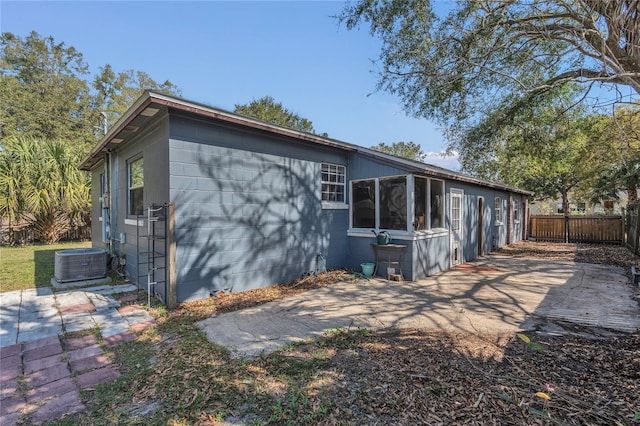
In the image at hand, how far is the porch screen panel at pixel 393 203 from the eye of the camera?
7496 mm

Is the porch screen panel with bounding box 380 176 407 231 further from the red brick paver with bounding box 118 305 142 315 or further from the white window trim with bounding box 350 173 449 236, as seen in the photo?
the red brick paver with bounding box 118 305 142 315

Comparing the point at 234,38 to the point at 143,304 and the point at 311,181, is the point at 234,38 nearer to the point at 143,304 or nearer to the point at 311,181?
→ the point at 311,181

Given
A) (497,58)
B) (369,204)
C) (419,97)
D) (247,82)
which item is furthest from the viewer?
(247,82)

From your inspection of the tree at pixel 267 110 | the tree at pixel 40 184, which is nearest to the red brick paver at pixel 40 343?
the tree at pixel 40 184

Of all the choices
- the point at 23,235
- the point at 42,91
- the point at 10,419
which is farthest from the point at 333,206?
the point at 42,91

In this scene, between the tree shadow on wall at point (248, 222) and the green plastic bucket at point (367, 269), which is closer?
the tree shadow on wall at point (248, 222)

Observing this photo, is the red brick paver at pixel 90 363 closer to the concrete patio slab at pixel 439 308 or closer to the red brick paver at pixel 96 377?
the red brick paver at pixel 96 377

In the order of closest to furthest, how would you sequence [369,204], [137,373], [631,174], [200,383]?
[200,383] < [137,373] < [369,204] < [631,174]

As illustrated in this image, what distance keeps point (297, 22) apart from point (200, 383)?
8106 millimetres

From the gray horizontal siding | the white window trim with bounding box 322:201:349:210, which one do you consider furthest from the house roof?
the white window trim with bounding box 322:201:349:210

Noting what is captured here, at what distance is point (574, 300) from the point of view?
566 centimetres

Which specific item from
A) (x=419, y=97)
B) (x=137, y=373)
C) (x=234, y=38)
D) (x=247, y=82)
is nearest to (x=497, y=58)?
(x=419, y=97)

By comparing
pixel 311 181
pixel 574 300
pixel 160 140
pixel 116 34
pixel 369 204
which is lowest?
pixel 574 300

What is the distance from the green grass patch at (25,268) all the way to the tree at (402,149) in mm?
32069
